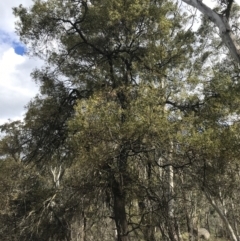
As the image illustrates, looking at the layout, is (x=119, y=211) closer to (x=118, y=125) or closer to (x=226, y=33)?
(x=118, y=125)

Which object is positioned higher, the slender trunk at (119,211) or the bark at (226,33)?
the bark at (226,33)

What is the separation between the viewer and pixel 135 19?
950 cm

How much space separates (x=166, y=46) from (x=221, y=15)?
3.99 metres

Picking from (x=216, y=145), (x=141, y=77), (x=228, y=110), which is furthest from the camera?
(x=141, y=77)

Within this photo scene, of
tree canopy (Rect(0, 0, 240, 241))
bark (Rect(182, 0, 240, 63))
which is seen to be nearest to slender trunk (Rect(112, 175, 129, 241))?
tree canopy (Rect(0, 0, 240, 241))

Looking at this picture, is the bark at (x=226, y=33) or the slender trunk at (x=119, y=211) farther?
the slender trunk at (x=119, y=211)

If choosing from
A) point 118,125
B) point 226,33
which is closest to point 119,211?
point 118,125

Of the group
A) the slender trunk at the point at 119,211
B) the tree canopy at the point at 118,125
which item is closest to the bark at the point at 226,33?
the tree canopy at the point at 118,125

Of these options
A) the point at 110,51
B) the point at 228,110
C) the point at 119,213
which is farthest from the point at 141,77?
the point at 119,213

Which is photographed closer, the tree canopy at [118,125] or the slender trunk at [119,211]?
the tree canopy at [118,125]

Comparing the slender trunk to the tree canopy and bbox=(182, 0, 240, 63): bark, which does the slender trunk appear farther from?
bbox=(182, 0, 240, 63): bark

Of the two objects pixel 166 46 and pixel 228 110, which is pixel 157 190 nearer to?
pixel 228 110

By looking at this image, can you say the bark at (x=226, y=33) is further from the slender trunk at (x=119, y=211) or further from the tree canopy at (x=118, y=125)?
the slender trunk at (x=119, y=211)

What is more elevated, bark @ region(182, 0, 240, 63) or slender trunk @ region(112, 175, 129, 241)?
bark @ region(182, 0, 240, 63)
